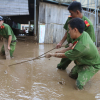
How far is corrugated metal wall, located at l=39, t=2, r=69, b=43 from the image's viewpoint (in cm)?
934

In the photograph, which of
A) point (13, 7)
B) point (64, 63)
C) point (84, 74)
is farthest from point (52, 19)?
point (84, 74)

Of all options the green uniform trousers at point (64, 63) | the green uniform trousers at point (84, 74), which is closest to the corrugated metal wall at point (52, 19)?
the green uniform trousers at point (64, 63)

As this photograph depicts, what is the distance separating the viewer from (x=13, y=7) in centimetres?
830

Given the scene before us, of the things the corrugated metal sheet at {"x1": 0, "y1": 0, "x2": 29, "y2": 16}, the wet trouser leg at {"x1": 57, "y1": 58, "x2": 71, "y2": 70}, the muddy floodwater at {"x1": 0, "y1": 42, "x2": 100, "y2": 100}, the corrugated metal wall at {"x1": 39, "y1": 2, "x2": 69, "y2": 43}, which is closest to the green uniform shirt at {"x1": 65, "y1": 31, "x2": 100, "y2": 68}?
the muddy floodwater at {"x1": 0, "y1": 42, "x2": 100, "y2": 100}

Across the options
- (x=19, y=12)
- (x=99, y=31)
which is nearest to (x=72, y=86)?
(x=19, y=12)

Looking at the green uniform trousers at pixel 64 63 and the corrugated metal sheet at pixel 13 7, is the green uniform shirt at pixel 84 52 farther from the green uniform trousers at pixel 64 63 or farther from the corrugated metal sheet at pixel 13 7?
the corrugated metal sheet at pixel 13 7

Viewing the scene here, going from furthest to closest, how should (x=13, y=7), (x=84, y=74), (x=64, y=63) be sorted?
(x=13, y=7) → (x=64, y=63) → (x=84, y=74)

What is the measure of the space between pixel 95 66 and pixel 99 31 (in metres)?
8.65

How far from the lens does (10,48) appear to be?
13.4ft

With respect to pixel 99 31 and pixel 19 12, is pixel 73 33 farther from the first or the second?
pixel 99 31

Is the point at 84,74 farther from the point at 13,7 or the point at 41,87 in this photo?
the point at 13,7

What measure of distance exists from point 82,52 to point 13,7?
780cm

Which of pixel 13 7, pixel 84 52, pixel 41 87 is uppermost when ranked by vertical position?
pixel 13 7

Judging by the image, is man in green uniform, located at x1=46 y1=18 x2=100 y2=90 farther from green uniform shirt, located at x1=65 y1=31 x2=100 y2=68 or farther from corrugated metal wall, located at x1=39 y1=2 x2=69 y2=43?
corrugated metal wall, located at x1=39 y1=2 x2=69 y2=43
